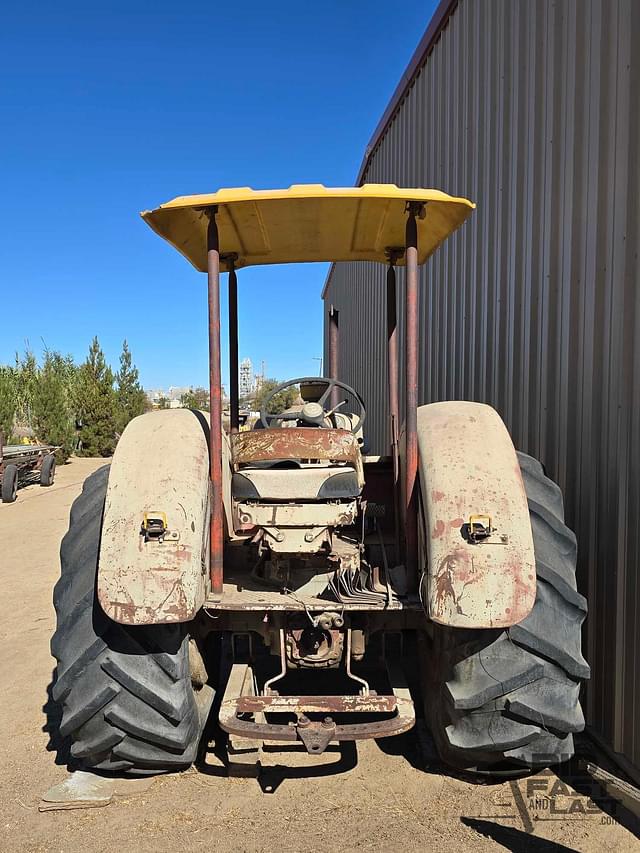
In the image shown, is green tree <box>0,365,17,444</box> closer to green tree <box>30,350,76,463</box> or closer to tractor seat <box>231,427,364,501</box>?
green tree <box>30,350,76,463</box>

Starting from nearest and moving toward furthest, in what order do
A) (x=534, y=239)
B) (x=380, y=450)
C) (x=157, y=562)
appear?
(x=157, y=562), (x=534, y=239), (x=380, y=450)

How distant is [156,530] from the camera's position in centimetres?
261

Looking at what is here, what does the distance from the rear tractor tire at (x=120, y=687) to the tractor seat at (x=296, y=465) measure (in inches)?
29.5

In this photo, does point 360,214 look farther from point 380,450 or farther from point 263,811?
point 380,450

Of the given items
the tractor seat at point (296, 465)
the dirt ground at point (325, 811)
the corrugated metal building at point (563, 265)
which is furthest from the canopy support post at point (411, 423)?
the corrugated metal building at point (563, 265)

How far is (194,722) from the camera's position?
2904 mm

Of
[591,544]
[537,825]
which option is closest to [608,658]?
[591,544]

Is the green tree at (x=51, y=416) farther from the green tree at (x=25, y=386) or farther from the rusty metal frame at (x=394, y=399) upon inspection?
the rusty metal frame at (x=394, y=399)

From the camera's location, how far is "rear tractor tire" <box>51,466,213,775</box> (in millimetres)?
2699

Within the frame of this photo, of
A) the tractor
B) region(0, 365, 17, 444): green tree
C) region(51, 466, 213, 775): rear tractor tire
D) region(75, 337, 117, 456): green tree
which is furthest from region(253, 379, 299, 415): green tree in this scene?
region(0, 365, 17, 444): green tree

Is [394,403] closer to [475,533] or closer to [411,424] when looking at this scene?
[411,424]

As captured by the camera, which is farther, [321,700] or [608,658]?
[608,658]

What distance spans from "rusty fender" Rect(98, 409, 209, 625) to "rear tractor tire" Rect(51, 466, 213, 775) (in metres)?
0.26

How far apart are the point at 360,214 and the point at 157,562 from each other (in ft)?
7.08
